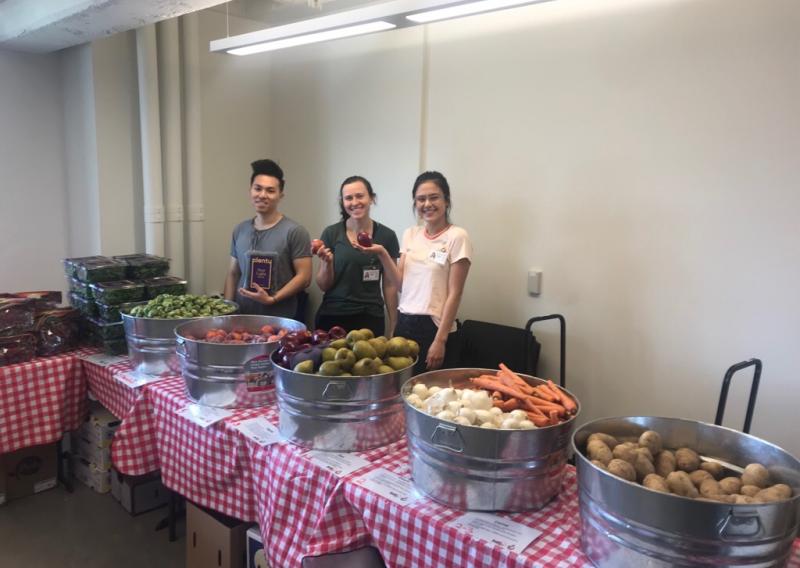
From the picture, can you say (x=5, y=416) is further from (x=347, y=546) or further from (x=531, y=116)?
(x=531, y=116)

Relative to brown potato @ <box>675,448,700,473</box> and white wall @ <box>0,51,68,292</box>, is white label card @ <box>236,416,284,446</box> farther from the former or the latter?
white wall @ <box>0,51,68,292</box>

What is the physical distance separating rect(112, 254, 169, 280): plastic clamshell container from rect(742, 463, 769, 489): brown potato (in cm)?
288

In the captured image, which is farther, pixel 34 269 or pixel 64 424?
pixel 34 269

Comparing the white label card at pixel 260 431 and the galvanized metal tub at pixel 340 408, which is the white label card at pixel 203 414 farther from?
the galvanized metal tub at pixel 340 408

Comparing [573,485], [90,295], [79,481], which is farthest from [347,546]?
[79,481]

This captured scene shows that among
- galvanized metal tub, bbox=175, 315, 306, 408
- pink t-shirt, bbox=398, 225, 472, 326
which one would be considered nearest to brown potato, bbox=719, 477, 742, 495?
galvanized metal tub, bbox=175, 315, 306, 408

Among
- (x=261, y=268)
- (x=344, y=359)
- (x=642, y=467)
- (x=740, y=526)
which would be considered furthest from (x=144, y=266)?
(x=740, y=526)

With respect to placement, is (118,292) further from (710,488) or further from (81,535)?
(710,488)

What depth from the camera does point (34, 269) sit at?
3.78m

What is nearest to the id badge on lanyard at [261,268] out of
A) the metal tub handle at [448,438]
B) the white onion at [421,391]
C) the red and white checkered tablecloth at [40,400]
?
the red and white checkered tablecloth at [40,400]

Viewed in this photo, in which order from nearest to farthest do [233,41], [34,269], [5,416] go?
1. [5,416]
2. [233,41]
3. [34,269]

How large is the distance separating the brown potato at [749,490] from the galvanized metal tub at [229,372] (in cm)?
144

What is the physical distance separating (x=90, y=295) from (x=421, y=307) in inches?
66.6

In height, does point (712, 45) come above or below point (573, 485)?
above
